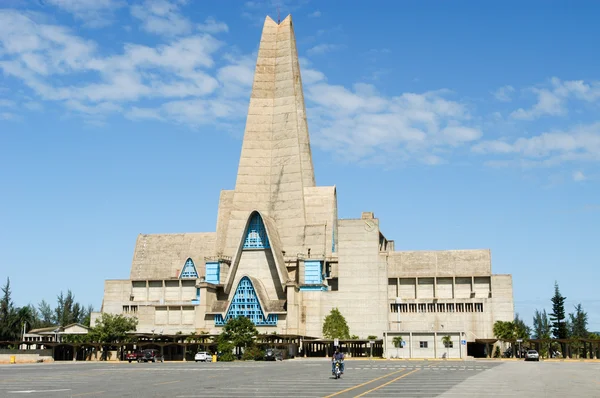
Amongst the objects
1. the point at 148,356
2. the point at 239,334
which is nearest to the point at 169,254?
the point at 239,334

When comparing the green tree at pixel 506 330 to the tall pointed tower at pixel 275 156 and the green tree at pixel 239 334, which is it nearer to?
the tall pointed tower at pixel 275 156

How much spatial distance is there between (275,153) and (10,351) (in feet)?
172

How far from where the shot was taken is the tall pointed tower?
11206cm

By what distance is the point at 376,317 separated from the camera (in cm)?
10081

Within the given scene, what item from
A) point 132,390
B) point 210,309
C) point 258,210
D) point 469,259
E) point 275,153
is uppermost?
point 275,153

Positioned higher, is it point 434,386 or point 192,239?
point 192,239

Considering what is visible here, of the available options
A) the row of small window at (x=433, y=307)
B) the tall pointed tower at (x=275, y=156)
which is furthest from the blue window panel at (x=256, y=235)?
the row of small window at (x=433, y=307)

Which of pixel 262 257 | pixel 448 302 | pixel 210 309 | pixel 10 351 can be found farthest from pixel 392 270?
pixel 10 351

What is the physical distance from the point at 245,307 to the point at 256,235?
11.5 metres

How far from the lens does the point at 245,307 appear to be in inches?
4048

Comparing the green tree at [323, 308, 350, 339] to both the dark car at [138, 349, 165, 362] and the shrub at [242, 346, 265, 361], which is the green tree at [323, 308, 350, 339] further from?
the dark car at [138, 349, 165, 362]

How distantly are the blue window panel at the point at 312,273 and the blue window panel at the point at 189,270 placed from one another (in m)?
20.7

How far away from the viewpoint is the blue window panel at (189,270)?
379 feet

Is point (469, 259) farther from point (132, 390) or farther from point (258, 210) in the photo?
point (132, 390)
